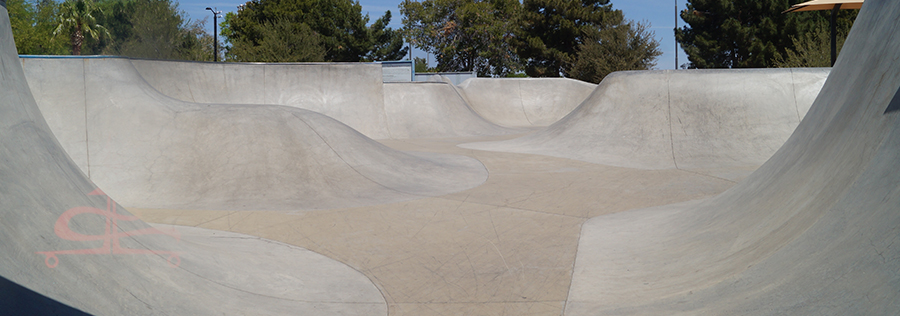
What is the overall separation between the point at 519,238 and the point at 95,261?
408 cm

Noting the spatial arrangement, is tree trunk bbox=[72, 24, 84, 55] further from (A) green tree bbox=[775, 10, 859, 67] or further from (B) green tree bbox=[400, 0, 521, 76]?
(A) green tree bbox=[775, 10, 859, 67]

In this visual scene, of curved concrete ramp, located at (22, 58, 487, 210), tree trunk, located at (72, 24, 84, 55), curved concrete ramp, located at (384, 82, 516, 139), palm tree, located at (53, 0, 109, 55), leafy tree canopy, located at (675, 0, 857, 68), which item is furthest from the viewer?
tree trunk, located at (72, 24, 84, 55)

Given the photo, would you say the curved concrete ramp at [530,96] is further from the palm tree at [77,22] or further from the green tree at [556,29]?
the palm tree at [77,22]

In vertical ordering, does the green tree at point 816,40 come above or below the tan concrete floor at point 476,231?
above

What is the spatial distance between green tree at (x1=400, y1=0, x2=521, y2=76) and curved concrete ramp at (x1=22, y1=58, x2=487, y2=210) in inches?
1646

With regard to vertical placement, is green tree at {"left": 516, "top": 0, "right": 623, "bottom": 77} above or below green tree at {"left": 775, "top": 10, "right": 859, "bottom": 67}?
above

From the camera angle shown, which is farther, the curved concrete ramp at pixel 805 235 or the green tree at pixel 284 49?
the green tree at pixel 284 49

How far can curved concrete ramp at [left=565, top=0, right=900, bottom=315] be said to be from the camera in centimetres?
259

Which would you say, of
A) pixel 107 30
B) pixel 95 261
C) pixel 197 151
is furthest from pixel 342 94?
pixel 107 30

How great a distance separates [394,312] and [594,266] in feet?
6.32

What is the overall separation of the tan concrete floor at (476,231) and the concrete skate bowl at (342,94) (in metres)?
8.68

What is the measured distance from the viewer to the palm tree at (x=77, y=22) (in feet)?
129

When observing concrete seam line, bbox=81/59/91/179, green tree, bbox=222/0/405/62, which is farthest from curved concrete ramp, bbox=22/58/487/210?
green tree, bbox=222/0/405/62

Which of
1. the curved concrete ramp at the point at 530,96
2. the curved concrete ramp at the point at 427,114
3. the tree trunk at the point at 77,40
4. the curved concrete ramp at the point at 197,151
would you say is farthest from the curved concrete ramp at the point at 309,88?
the tree trunk at the point at 77,40
